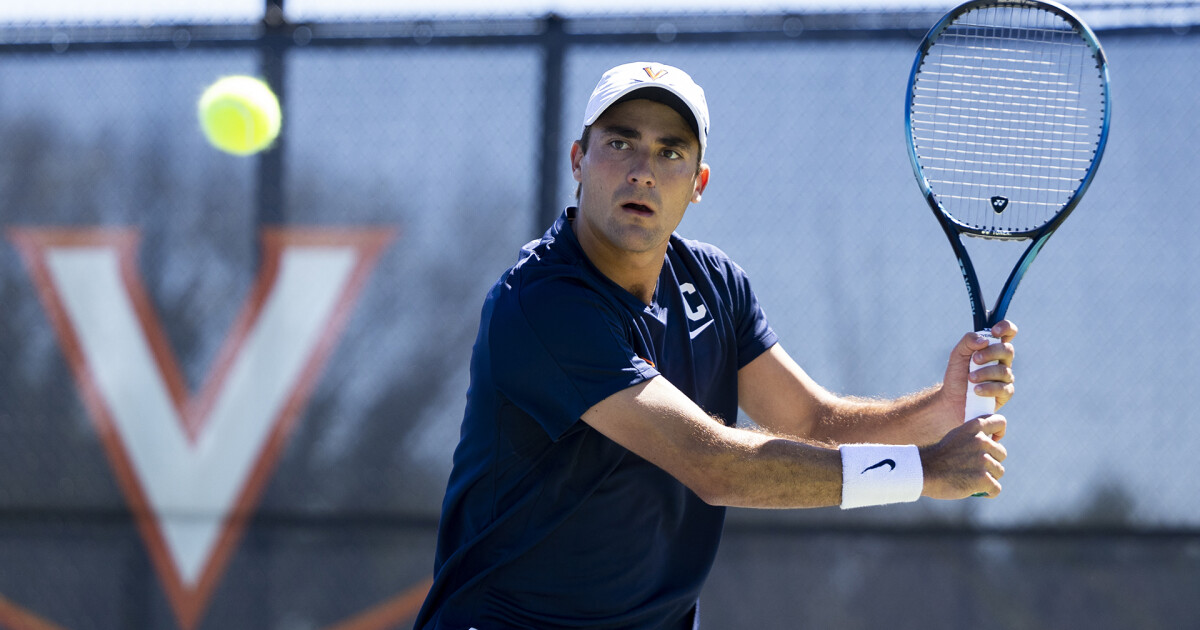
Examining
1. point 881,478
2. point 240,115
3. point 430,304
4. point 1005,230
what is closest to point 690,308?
point 881,478

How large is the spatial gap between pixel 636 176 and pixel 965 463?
0.79 metres

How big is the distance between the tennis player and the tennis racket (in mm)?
395

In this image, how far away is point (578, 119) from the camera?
4160 mm

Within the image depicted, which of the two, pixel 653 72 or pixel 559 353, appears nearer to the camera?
pixel 559 353

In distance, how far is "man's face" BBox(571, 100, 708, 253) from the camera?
220 centimetres

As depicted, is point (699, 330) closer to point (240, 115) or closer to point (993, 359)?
point (993, 359)

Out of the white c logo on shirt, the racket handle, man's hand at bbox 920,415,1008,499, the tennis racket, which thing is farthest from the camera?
the tennis racket

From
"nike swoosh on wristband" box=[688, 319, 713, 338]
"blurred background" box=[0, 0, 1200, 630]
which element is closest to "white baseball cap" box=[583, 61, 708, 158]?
"nike swoosh on wristband" box=[688, 319, 713, 338]

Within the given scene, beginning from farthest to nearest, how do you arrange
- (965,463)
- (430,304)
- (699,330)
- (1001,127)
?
(430,304) < (1001,127) < (699,330) < (965,463)

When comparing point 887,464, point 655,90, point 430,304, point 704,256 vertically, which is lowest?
point 430,304

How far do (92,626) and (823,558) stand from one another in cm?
274

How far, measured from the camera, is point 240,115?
14.7 ft

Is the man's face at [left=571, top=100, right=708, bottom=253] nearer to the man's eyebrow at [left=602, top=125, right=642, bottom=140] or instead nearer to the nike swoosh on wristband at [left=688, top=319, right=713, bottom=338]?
the man's eyebrow at [left=602, top=125, right=642, bottom=140]

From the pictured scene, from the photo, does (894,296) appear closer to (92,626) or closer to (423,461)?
(423,461)
